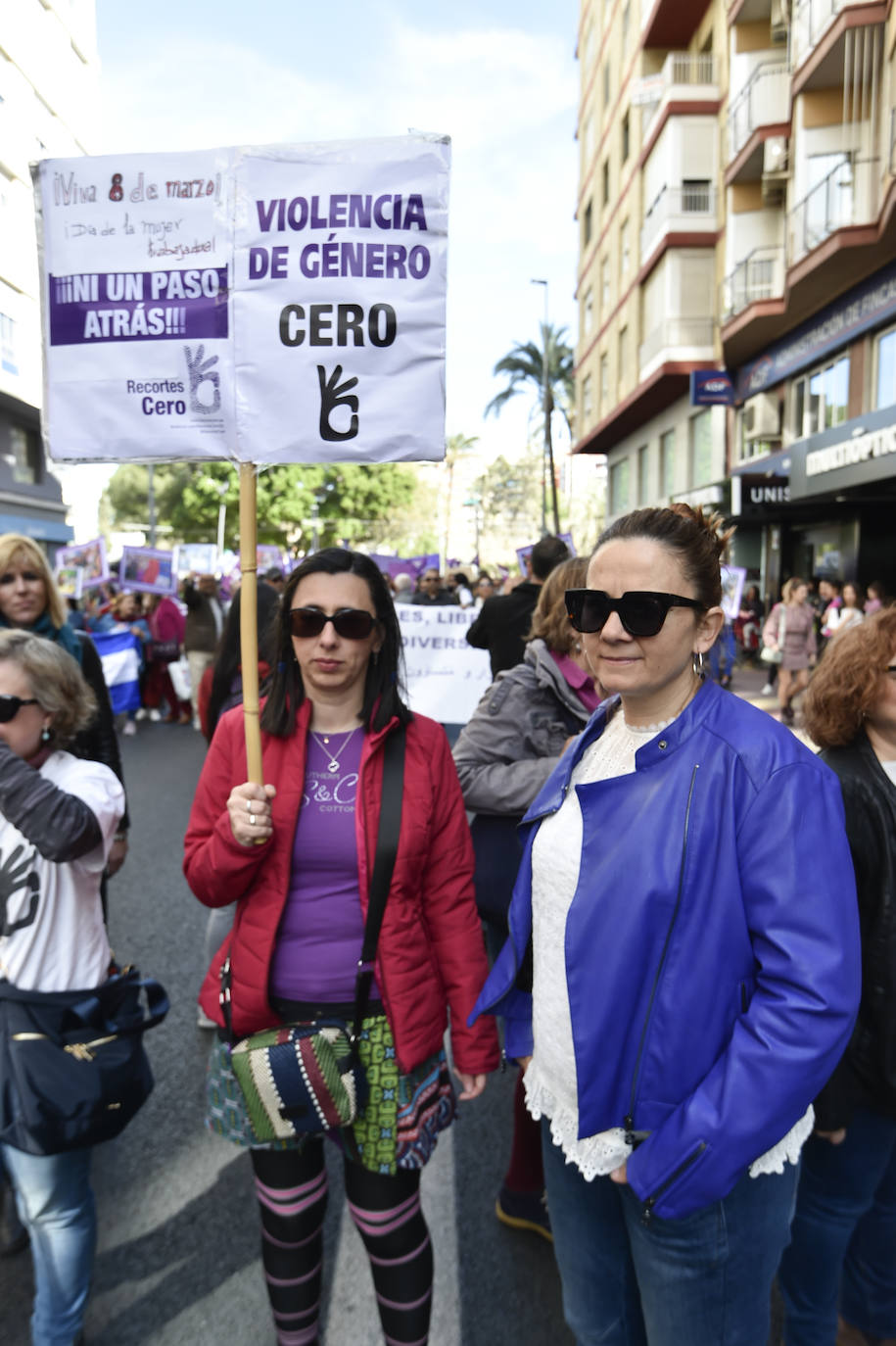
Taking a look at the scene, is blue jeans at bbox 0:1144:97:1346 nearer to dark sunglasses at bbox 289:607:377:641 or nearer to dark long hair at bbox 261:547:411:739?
dark long hair at bbox 261:547:411:739

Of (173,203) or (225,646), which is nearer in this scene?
(173,203)

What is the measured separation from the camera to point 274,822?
212 centimetres

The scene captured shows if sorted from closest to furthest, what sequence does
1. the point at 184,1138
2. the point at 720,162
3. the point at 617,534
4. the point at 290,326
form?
1. the point at 617,534
2. the point at 290,326
3. the point at 184,1138
4. the point at 720,162

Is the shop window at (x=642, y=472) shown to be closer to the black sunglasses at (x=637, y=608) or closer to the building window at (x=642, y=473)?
the building window at (x=642, y=473)

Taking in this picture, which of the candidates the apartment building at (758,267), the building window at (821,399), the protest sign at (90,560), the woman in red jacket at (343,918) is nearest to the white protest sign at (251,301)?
the woman in red jacket at (343,918)

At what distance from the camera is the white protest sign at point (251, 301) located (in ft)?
6.70

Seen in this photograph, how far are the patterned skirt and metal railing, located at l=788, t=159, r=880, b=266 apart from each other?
15.5m

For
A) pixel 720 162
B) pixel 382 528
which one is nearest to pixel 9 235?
pixel 720 162

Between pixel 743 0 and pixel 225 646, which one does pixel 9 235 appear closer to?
pixel 743 0

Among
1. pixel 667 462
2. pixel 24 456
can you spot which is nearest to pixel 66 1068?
pixel 667 462

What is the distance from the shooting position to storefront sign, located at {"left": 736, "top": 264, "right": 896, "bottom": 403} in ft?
49.0

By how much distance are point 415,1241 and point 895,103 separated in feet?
52.8

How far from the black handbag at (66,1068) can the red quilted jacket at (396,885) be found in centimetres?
29

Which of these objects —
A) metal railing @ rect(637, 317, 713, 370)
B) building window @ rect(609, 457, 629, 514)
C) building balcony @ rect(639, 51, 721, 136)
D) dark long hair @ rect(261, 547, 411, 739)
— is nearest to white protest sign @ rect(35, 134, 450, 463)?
dark long hair @ rect(261, 547, 411, 739)
